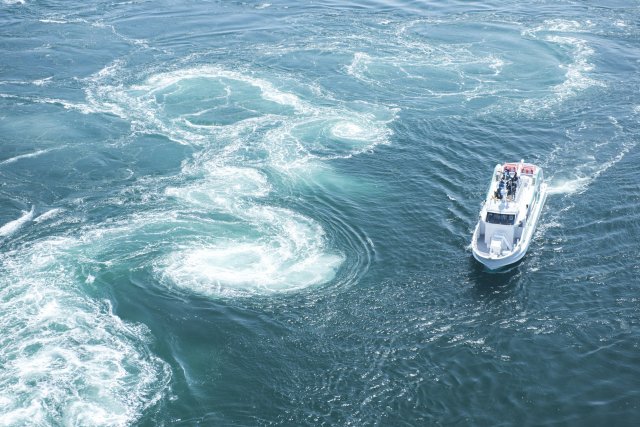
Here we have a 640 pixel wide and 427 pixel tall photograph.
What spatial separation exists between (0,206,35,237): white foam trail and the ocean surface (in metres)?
0.57

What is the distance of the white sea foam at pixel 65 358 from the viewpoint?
68500 millimetres

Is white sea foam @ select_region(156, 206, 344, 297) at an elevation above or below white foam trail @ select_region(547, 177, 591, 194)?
below

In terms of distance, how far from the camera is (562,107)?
135 metres

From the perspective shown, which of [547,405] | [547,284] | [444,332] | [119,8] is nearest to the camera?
[547,405]

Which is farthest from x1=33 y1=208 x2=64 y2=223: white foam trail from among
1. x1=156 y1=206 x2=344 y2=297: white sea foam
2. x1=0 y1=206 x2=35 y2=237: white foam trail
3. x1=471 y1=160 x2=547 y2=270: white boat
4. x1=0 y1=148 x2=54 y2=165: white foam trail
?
x1=471 y1=160 x2=547 y2=270: white boat

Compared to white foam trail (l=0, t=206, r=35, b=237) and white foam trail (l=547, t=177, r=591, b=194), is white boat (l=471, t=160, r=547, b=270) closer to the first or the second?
white foam trail (l=547, t=177, r=591, b=194)

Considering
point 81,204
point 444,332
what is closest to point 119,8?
point 81,204

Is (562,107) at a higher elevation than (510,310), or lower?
higher

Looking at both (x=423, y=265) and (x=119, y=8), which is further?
(x=119, y=8)

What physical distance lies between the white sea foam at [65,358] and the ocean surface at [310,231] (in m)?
0.27

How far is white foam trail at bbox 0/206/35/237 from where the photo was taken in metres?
95.9

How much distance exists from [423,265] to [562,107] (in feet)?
215

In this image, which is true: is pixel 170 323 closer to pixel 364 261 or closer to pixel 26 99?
pixel 364 261

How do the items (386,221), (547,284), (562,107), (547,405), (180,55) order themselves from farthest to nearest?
(180,55), (562,107), (386,221), (547,284), (547,405)
